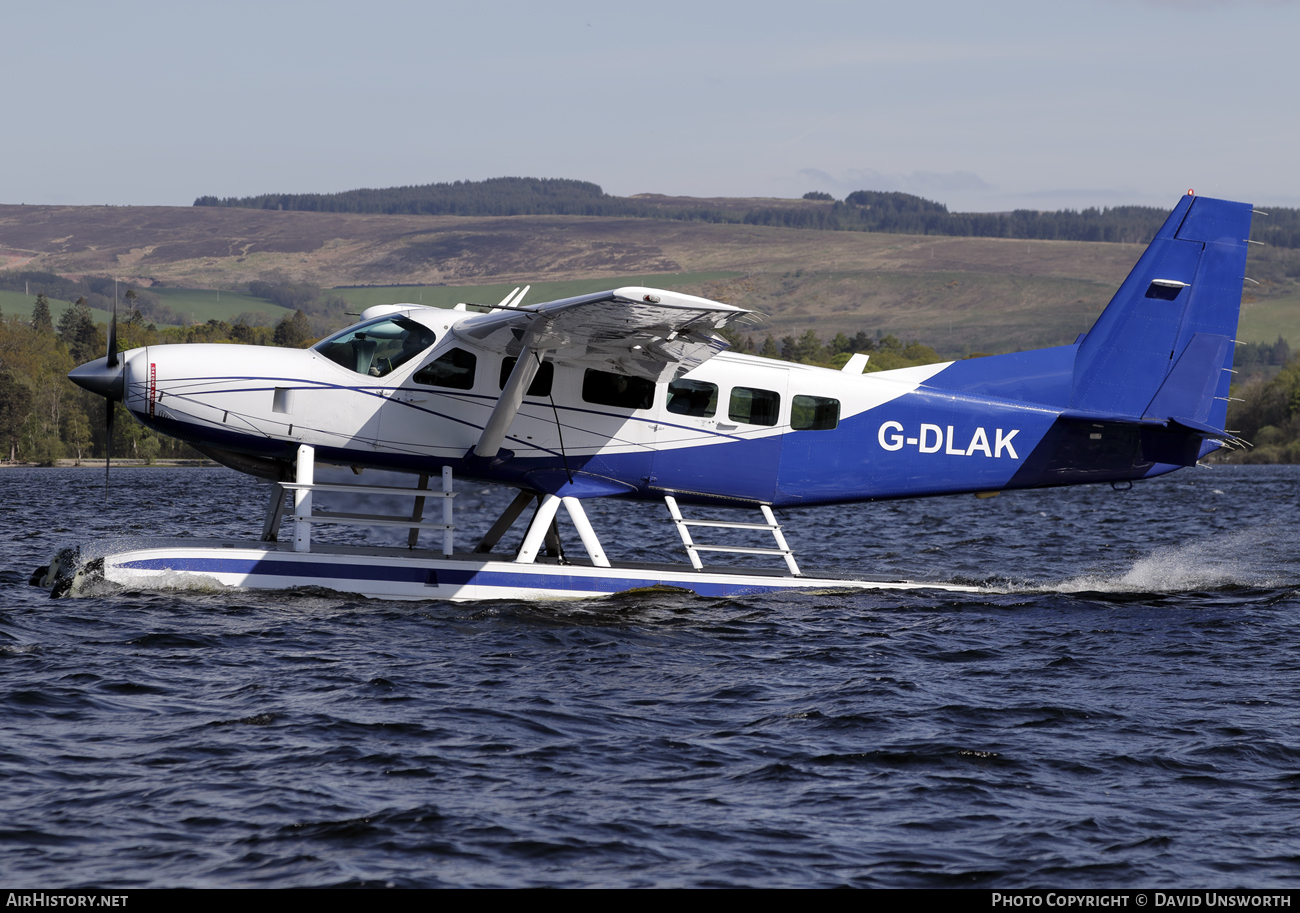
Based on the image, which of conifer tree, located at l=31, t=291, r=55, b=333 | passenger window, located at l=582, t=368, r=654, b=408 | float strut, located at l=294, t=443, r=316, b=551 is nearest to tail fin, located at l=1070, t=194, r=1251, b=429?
passenger window, located at l=582, t=368, r=654, b=408

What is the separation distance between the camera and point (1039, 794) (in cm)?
834

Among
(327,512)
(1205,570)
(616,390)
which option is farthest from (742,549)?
(1205,570)

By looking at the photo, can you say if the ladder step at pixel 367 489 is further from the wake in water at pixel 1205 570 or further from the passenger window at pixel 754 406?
the wake in water at pixel 1205 570

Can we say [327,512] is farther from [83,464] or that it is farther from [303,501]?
[83,464]

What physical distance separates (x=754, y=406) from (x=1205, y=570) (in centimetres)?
1094

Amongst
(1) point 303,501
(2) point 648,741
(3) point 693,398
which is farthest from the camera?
(3) point 693,398

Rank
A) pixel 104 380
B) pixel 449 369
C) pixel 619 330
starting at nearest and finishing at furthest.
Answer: pixel 619 330, pixel 104 380, pixel 449 369

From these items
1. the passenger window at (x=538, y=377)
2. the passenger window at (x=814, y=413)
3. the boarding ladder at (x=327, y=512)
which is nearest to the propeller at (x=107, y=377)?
the boarding ladder at (x=327, y=512)

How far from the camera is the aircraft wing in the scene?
12.2m

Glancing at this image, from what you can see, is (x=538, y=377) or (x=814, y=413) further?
(x=814, y=413)

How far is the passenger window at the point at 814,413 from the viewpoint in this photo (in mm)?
16281

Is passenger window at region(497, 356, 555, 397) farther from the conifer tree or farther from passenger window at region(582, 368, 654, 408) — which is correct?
the conifer tree

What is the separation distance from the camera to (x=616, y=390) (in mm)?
15594

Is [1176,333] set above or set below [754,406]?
above
